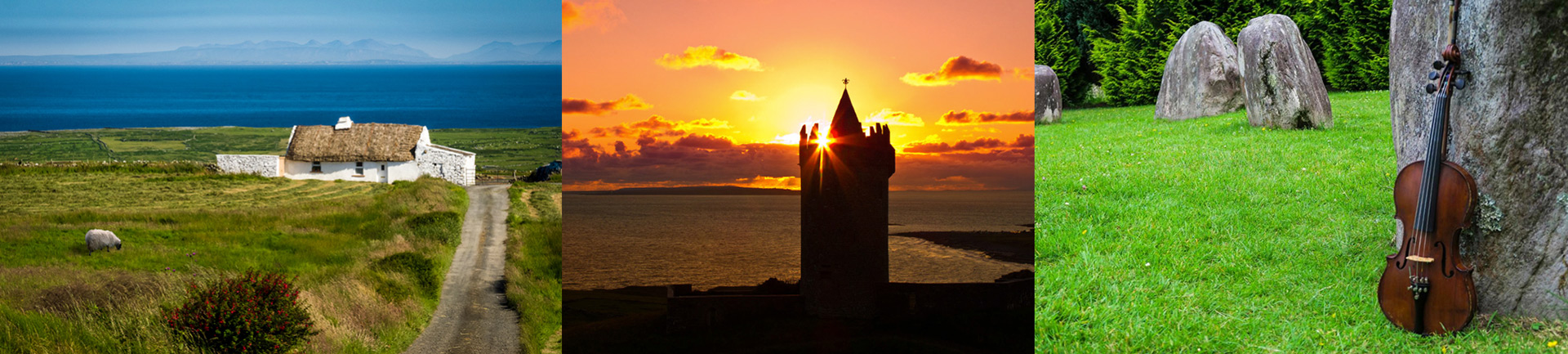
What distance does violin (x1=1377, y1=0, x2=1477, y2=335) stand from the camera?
400 centimetres

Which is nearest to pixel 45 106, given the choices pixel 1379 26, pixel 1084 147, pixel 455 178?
pixel 455 178

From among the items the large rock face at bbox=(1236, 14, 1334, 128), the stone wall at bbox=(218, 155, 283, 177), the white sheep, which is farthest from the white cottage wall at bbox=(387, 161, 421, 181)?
the large rock face at bbox=(1236, 14, 1334, 128)

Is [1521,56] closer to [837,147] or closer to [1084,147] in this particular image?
[837,147]

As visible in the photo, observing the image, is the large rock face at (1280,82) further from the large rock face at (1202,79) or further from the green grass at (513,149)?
the green grass at (513,149)

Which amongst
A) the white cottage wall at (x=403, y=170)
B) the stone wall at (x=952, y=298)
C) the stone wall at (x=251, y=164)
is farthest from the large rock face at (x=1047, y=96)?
the stone wall at (x=251, y=164)

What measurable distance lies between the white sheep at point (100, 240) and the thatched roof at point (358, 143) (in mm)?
8505

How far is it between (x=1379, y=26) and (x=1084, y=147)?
1189cm

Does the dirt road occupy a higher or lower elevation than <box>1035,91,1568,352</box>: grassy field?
lower

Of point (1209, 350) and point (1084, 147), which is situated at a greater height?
point (1084, 147)

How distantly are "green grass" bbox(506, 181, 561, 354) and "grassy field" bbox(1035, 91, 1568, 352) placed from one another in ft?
46.9

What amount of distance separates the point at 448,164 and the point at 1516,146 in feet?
101

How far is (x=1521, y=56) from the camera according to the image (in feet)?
13.3

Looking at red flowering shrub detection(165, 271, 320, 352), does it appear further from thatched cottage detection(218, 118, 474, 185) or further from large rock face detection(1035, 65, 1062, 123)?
thatched cottage detection(218, 118, 474, 185)

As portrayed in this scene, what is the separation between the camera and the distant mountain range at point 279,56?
32.6 metres
